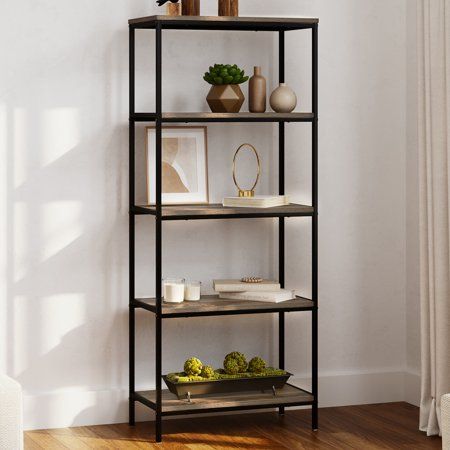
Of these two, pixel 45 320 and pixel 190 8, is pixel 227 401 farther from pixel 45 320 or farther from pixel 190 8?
pixel 190 8

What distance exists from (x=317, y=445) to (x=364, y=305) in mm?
939

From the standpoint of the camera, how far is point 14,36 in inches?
160

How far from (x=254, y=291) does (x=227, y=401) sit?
0.49m

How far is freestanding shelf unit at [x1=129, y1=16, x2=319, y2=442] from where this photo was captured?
3.95 metres

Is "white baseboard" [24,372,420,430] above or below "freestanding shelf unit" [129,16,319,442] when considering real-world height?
below

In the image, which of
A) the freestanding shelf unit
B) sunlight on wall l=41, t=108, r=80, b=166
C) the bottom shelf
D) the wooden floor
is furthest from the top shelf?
the wooden floor

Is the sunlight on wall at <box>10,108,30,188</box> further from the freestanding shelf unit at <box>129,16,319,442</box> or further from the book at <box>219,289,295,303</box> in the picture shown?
the book at <box>219,289,295,303</box>

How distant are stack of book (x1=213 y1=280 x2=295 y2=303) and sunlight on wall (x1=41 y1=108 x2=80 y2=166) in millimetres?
890

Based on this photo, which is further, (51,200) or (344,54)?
(344,54)

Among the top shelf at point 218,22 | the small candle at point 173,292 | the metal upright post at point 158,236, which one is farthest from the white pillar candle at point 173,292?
the top shelf at point 218,22

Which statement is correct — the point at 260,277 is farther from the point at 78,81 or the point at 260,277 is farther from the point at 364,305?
the point at 78,81

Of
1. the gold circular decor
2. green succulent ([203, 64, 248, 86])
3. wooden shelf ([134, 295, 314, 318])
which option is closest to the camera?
wooden shelf ([134, 295, 314, 318])

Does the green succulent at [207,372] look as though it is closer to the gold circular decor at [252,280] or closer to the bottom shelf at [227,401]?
the bottom shelf at [227,401]

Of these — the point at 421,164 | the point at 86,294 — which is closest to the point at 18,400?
the point at 86,294
